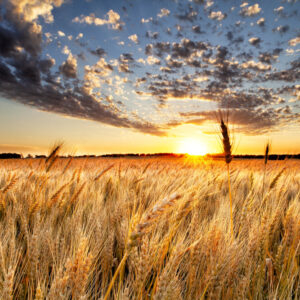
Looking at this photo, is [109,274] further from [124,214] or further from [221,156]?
[221,156]

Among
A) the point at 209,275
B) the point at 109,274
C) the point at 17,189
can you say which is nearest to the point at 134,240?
the point at 209,275

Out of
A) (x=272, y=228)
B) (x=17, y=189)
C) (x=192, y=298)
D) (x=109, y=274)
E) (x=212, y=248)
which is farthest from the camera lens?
(x=17, y=189)

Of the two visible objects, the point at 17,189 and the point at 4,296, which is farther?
the point at 17,189

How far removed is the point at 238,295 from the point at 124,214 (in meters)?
1.11

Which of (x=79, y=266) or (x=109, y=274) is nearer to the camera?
(x=79, y=266)

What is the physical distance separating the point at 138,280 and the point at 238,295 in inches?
19.7

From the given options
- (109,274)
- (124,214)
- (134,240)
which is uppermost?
(134,240)

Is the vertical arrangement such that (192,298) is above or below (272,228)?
below

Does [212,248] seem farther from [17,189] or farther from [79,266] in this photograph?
[17,189]

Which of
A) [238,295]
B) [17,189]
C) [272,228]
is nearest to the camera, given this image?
[238,295]

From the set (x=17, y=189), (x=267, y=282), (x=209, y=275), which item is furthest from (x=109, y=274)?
(x=17, y=189)

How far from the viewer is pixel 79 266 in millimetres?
816

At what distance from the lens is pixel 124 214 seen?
1.82 meters

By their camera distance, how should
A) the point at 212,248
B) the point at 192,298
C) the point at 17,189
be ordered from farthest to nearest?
the point at 17,189 < the point at 212,248 < the point at 192,298
